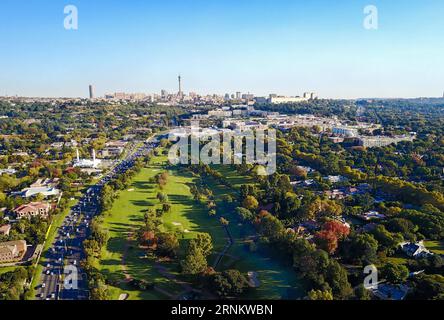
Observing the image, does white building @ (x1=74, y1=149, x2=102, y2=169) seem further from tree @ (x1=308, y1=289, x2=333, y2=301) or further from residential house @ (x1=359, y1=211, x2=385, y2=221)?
tree @ (x1=308, y1=289, x2=333, y2=301)

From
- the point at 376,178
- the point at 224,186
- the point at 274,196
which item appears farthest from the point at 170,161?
the point at 376,178

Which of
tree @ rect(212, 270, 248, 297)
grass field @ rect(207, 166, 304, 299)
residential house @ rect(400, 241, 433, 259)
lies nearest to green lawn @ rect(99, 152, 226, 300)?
grass field @ rect(207, 166, 304, 299)

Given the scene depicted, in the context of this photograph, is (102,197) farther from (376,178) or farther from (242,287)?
(376,178)
